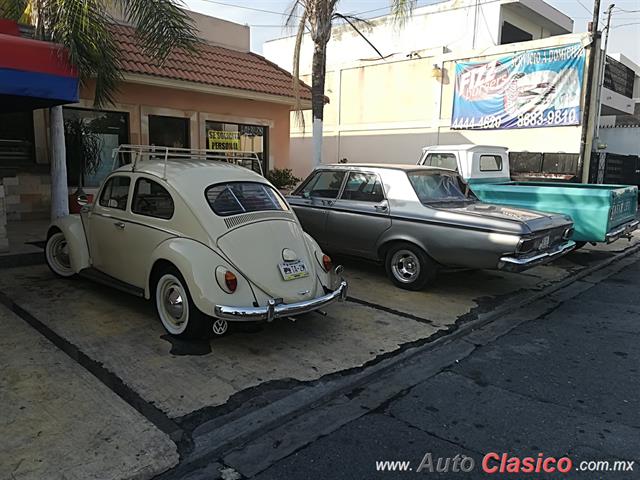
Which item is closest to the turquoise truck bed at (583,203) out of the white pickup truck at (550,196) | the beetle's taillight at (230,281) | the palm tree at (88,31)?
the white pickup truck at (550,196)

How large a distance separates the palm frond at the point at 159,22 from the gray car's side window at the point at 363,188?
3390 millimetres

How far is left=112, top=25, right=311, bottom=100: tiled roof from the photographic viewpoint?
10.7 m

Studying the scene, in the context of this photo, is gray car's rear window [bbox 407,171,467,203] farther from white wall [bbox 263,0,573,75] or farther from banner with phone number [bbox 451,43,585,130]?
white wall [bbox 263,0,573,75]

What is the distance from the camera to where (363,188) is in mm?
7227

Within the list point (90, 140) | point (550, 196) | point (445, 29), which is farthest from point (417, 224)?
point (445, 29)

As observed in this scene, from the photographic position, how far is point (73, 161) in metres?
10.4

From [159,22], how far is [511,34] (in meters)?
19.8

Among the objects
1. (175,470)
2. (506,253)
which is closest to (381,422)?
(175,470)

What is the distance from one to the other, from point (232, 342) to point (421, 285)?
9.35 ft

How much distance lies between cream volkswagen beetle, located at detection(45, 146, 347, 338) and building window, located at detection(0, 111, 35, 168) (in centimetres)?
576

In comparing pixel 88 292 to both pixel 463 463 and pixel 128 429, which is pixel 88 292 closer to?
pixel 128 429

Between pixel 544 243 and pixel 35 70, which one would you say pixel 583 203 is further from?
pixel 35 70

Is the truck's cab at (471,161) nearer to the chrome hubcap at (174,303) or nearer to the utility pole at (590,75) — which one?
the chrome hubcap at (174,303)

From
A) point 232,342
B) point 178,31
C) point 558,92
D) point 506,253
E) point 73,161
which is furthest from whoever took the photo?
point 558,92
